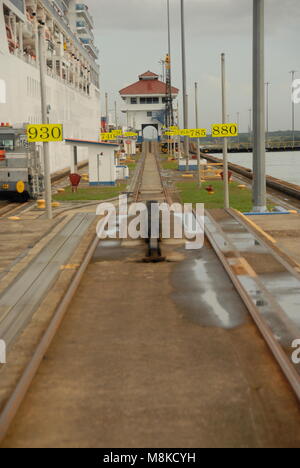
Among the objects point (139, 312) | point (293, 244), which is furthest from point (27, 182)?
point (139, 312)

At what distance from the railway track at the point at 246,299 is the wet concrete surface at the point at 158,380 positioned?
14cm

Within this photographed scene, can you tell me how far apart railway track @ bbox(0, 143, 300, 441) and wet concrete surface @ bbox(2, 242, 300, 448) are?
141 mm

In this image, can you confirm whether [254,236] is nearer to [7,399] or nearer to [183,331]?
[183,331]

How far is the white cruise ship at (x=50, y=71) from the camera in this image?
44375mm

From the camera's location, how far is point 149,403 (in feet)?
21.5

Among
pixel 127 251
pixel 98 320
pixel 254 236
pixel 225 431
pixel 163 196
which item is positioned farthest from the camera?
pixel 163 196

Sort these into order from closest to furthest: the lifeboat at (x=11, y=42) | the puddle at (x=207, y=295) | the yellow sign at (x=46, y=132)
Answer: the puddle at (x=207, y=295) < the yellow sign at (x=46, y=132) < the lifeboat at (x=11, y=42)

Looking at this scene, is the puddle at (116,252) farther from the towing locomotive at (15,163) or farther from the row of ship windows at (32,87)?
the row of ship windows at (32,87)

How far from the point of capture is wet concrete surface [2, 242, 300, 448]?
231 inches

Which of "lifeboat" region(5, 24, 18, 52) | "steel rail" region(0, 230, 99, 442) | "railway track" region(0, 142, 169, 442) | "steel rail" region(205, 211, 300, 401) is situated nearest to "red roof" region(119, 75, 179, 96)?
"lifeboat" region(5, 24, 18, 52)

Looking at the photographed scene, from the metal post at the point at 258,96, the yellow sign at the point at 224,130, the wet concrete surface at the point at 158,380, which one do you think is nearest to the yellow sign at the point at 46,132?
the yellow sign at the point at 224,130

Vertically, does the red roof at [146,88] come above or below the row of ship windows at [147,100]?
above

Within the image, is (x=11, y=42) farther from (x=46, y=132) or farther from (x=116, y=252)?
(x=116, y=252)
